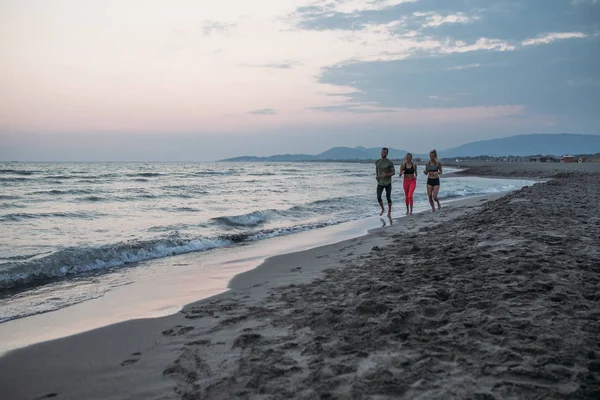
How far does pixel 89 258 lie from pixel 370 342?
652 centimetres

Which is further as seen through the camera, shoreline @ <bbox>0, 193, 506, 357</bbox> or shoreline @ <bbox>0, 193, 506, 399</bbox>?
shoreline @ <bbox>0, 193, 506, 357</bbox>

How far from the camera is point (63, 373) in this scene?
3234 mm

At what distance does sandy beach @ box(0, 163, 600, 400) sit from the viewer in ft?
8.17

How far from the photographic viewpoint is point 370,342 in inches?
122

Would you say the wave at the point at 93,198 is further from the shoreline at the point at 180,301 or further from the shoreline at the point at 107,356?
the shoreline at the point at 107,356

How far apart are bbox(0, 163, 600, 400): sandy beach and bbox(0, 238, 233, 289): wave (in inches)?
136

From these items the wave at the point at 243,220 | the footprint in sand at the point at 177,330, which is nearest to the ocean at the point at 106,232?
the wave at the point at 243,220

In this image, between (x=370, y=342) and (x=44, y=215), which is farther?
(x=44, y=215)

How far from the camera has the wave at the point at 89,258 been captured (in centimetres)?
669

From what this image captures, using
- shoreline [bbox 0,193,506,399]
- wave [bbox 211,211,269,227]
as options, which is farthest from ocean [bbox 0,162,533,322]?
shoreline [bbox 0,193,506,399]

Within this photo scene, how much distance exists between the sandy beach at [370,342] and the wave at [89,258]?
136 inches

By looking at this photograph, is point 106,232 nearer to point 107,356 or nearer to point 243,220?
point 243,220

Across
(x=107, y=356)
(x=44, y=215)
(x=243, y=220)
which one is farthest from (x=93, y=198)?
(x=107, y=356)

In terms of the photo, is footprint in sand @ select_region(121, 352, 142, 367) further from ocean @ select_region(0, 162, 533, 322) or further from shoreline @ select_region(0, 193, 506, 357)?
ocean @ select_region(0, 162, 533, 322)
